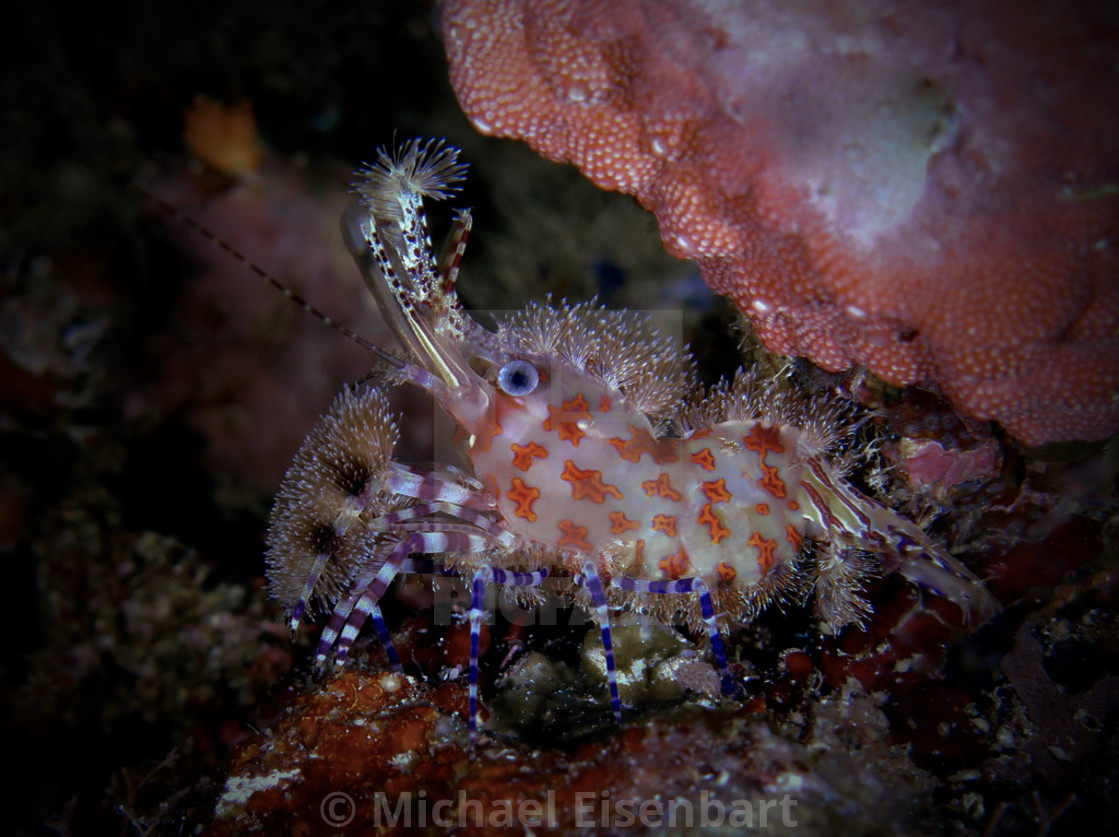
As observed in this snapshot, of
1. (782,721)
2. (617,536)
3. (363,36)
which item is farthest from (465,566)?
(363,36)

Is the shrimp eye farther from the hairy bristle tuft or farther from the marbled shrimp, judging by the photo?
the hairy bristle tuft

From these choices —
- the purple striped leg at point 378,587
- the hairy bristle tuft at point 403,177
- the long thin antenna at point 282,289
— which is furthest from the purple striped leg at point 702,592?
the hairy bristle tuft at point 403,177

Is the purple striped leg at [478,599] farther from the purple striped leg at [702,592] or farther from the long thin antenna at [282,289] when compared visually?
the long thin antenna at [282,289]

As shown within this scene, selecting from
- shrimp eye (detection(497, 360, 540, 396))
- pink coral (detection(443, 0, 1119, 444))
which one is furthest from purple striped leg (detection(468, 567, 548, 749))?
pink coral (detection(443, 0, 1119, 444))

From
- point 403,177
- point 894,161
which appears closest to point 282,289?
point 403,177

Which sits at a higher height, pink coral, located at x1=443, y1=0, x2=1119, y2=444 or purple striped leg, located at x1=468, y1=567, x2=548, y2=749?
pink coral, located at x1=443, y1=0, x2=1119, y2=444

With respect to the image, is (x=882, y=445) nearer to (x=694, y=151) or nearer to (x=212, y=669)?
(x=694, y=151)
